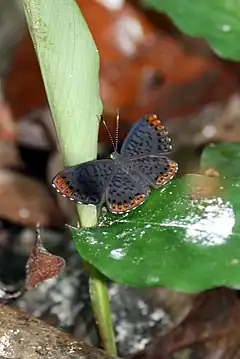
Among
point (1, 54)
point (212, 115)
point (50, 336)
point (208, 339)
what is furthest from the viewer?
point (1, 54)

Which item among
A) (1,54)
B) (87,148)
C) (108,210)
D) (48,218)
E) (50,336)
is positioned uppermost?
(87,148)

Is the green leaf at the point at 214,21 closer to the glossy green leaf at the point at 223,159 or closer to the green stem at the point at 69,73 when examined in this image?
the glossy green leaf at the point at 223,159

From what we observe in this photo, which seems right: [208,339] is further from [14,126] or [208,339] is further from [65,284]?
[14,126]

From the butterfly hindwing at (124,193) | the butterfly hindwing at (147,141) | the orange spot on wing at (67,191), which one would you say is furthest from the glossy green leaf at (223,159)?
the orange spot on wing at (67,191)

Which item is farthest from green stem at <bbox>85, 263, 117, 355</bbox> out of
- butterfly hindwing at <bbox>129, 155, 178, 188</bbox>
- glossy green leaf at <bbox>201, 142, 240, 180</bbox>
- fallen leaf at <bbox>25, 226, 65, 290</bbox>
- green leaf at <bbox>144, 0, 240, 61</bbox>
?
green leaf at <bbox>144, 0, 240, 61</bbox>

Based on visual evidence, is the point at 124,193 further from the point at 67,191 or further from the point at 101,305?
the point at 101,305

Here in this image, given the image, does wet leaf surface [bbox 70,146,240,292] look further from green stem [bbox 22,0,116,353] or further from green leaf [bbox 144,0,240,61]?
green leaf [bbox 144,0,240,61]

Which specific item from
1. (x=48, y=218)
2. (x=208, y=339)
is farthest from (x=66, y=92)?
(x=48, y=218)
